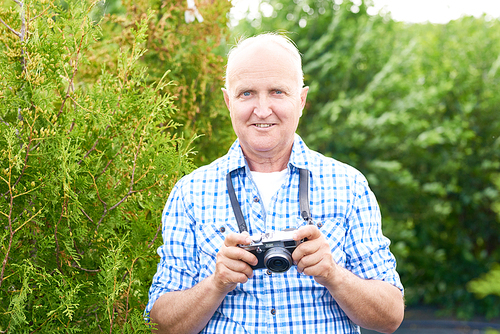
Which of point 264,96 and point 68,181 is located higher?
point 264,96

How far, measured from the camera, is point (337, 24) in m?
7.98

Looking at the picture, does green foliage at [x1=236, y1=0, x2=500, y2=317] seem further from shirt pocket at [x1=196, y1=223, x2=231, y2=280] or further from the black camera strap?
shirt pocket at [x1=196, y1=223, x2=231, y2=280]

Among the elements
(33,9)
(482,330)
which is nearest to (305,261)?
(33,9)

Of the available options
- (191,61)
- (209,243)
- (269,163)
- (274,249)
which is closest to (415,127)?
(191,61)

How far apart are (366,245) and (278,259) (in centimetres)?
47

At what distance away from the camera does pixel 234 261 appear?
6.38 feet

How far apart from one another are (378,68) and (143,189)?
264 inches

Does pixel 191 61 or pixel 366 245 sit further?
pixel 191 61

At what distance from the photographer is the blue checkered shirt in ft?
6.91

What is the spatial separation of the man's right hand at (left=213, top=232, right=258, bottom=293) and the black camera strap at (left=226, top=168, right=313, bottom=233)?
0.21 metres

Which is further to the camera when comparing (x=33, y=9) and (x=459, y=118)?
(x=459, y=118)

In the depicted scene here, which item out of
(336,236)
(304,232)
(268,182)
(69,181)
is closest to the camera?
(304,232)

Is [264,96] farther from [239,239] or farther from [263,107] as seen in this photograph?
[239,239]

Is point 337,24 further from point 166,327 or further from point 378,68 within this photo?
point 166,327
